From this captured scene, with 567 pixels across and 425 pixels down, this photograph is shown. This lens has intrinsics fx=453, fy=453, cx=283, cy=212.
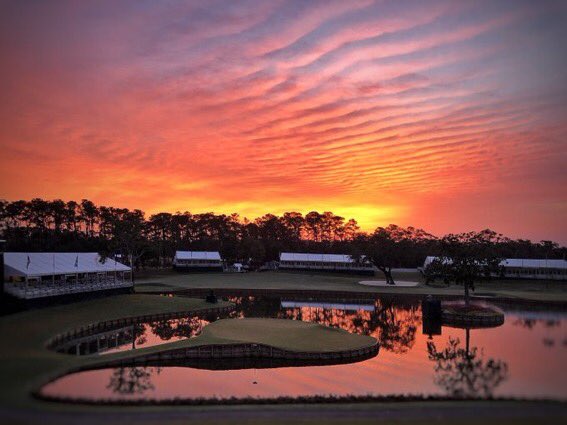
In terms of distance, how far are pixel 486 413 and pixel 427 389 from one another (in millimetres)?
5723

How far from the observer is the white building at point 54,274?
161ft

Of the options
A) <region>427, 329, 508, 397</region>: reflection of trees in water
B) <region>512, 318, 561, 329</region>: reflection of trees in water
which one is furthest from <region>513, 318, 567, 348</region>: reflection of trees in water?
<region>427, 329, 508, 397</region>: reflection of trees in water

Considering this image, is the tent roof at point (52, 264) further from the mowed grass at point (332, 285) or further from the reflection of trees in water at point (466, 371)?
the reflection of trees in water at point (466, 371)

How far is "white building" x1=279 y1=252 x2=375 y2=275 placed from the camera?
12281cm

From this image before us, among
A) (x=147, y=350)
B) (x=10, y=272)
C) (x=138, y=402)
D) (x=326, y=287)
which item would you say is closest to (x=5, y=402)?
(x=138, y=402)

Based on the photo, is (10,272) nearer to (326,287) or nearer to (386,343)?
(386,343)

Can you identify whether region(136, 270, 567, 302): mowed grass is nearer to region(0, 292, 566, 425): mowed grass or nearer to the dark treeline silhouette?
the dark treeline silhouette

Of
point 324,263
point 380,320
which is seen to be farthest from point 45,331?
point 324,263

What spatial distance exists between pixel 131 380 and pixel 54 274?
3190cm

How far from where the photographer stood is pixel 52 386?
26.2 meters

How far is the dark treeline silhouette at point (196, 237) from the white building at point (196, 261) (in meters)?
6.35

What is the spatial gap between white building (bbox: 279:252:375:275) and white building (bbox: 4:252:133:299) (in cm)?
6471

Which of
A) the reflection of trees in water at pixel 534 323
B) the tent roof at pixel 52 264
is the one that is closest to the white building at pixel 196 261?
the tent roof at pixel 52 264

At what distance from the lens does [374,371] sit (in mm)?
32938
